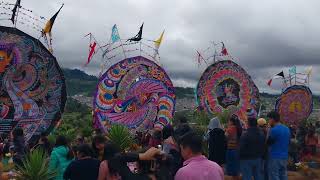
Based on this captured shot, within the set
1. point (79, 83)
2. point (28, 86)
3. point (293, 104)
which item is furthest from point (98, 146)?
point (79, 83)

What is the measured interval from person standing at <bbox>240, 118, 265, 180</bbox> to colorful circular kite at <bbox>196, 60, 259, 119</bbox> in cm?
1316

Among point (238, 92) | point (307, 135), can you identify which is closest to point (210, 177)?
point (307, 135)

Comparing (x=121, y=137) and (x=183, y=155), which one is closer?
(x=183, y=155)

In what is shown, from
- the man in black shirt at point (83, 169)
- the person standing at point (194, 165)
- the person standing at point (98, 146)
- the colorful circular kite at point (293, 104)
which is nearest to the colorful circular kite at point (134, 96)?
the person standing at point (98, 146)

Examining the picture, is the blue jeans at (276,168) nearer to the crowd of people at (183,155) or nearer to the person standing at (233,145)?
the crowd of people at (183,155)

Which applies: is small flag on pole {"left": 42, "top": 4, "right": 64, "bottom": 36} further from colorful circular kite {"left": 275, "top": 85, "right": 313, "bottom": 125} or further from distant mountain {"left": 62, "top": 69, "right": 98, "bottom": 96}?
distant mountain {"left": 62, "top": 69, "right": 98, "bottom": 96}

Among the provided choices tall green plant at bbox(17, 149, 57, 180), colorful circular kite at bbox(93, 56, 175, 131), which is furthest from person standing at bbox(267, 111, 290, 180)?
colorful circular kite at bbox(93, 56, 175, 131)

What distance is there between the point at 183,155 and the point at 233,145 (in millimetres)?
5110

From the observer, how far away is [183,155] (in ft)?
15.4

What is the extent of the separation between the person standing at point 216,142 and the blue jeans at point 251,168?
46 centimetres

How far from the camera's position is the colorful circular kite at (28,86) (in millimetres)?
13609

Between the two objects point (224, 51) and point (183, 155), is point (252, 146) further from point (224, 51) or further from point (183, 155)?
point (224, 51)

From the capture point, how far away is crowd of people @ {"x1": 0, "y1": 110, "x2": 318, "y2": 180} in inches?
180

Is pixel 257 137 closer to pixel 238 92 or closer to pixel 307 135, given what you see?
pixel 307 135
